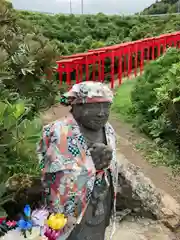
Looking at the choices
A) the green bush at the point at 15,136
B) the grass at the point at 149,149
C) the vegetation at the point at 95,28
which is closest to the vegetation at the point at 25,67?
the green bush at the point at 15,136

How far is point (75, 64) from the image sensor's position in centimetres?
1087

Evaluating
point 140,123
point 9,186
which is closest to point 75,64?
point 140,123

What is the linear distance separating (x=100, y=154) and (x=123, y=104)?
25.2 feet

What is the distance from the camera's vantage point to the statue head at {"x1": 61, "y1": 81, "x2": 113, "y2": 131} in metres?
2.57

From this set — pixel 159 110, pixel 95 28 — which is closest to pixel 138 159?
pixel 159 110

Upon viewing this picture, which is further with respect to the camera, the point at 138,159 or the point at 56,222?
the point at 138,159

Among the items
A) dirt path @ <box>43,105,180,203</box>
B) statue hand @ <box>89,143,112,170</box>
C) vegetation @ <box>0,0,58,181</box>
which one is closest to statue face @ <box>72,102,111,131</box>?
statue hand @ <box>89,143,112,170</box>

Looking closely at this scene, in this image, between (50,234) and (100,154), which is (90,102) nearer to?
(100,154)

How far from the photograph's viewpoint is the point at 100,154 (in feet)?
8.60

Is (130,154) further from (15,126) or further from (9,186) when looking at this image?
(15,126)

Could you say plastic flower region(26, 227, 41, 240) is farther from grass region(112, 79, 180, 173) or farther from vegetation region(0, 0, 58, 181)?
grass region(112, 79, 180, 173)

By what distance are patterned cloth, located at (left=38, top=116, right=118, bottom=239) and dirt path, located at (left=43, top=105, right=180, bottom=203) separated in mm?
3145

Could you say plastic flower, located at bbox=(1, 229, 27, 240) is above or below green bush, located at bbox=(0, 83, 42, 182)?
below

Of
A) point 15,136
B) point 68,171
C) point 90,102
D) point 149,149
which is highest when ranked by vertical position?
point 90,102
